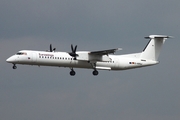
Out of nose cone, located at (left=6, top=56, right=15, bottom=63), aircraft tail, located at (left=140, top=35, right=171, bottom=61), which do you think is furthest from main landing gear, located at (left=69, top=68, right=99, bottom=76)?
nose cone, located at (left=6, top=56, right=15, bottom=63)

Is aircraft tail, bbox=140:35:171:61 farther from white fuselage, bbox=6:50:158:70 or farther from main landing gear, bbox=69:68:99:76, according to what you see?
main landing gear, bbox=69:68:99:76

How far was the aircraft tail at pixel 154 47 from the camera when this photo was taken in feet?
190

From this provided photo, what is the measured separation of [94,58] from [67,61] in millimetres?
3038

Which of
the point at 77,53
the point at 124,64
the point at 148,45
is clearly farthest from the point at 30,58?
the point at 148,45

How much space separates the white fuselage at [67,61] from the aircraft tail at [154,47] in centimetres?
102

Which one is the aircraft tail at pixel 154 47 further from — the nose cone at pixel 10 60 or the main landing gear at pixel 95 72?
the nose cone at pixel 10 60

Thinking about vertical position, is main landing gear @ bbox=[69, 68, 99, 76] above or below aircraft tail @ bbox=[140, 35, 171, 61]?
below

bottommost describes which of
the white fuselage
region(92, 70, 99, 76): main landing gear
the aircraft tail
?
region(92, 70, 99, 76): main landing gear

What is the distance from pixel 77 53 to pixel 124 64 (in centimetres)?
530

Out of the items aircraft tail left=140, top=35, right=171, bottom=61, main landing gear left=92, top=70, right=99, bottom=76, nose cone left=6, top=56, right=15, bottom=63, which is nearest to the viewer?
nose cone left=6, top=56, right=15, bottom=63

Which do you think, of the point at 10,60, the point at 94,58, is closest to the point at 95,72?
the point at 94,58

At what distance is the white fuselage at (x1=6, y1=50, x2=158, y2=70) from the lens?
171ft

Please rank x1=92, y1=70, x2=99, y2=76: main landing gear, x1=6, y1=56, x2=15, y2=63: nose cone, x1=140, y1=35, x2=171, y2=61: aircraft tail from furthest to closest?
1. x1=140, y1=35, x2=171, y2=61: aircraft tail
2. x1=92, y1=70, x2=99, y2=76: main landing gear
3. x1=6, y1=56, x2=15, y2=63: nose cone

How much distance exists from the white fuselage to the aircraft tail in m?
1.02
